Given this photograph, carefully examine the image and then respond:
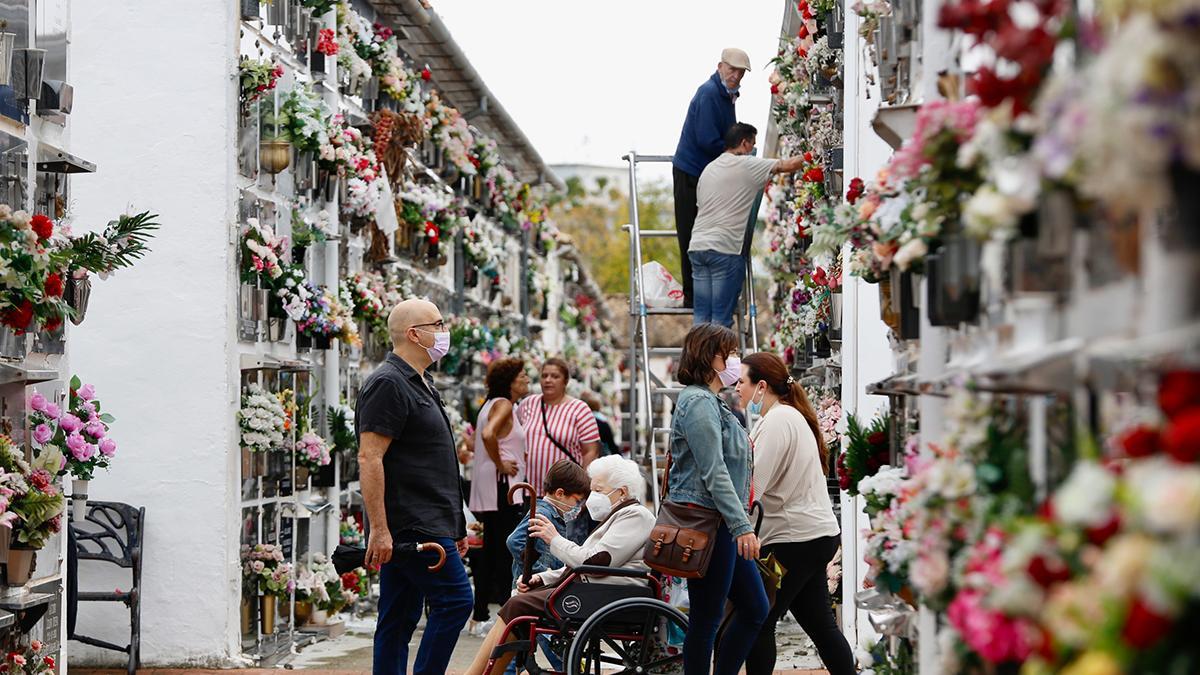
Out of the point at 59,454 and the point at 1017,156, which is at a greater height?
the point at 1017,156

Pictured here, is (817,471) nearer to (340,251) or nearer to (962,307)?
(962,307)

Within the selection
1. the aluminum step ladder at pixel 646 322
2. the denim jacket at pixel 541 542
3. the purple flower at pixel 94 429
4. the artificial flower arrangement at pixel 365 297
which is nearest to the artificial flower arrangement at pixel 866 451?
the denim jacket at pixel 541 542

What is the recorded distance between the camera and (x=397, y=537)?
24.3 feet

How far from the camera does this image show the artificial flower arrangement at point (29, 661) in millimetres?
7641

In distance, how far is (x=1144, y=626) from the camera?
2287 mm

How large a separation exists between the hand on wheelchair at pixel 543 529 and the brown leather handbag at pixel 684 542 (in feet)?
4.02

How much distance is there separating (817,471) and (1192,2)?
5.92 m

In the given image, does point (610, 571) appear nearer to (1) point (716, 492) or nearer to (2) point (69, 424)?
(1) point (716, 492)

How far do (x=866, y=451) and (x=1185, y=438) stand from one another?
4655 mm

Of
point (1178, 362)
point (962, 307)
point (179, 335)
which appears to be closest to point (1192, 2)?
point (1178, 362)

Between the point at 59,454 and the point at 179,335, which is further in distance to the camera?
the point at 179,335

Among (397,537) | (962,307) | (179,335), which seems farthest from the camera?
(179,335)

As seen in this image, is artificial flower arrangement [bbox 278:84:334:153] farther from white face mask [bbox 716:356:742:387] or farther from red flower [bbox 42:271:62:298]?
white face mask [bbox 716:356:742:387]

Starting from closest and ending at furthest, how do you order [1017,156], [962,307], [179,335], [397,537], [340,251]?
[1017,156]
[962,307]
[397,537]
[179,335]
[340,251]
